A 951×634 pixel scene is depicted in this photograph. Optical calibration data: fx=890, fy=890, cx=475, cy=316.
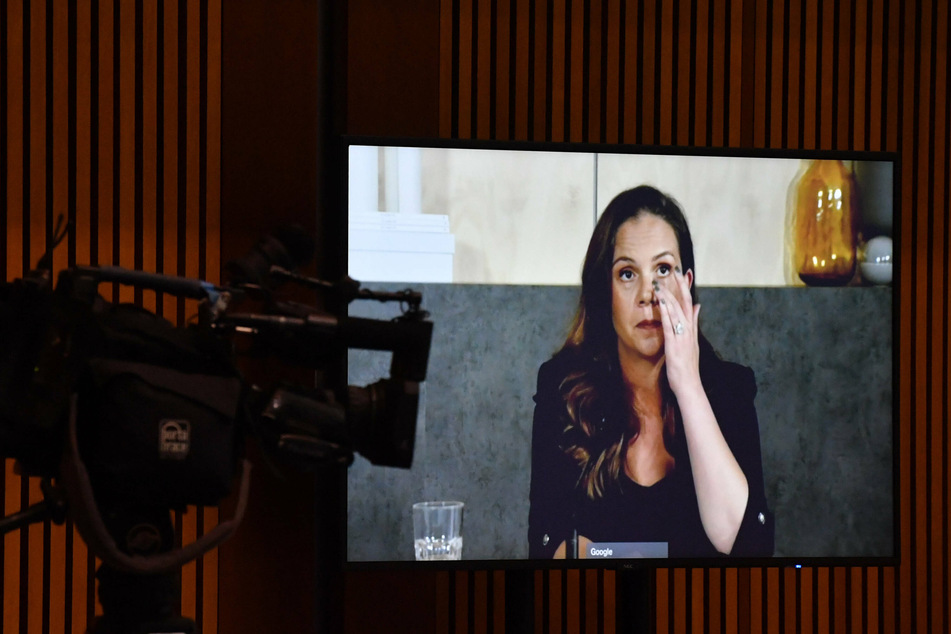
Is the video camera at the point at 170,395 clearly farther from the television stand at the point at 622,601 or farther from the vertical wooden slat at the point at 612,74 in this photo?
the vertical wooden slat at the point at 612,74

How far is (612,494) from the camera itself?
81.4 inches

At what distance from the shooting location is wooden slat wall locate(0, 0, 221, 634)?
2.20 metres

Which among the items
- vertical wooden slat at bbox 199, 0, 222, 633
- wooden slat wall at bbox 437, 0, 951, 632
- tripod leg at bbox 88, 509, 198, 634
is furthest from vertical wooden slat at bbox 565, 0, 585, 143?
tripod leg at bbox 88, 509, 198, 634

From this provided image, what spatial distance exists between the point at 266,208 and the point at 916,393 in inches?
73.0

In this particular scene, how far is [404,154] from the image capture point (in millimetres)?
2041

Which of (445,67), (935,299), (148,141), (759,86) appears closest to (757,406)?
(935,299)

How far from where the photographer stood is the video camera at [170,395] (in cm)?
96

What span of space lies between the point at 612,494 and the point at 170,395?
130 cm

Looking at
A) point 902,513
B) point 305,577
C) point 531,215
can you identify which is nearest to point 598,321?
point 531,215

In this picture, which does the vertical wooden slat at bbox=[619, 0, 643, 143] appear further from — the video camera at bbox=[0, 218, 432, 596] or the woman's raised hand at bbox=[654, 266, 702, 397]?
the video camera at bbox=[0, 218, 432, 596]

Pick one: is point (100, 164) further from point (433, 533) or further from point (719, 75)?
point (719, 75)

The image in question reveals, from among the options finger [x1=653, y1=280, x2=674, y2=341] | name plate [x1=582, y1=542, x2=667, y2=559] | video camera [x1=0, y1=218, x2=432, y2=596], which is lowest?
name plate [x1=582, y1=542, x2=667, y2=559]

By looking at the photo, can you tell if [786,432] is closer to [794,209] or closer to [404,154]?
[794,209]

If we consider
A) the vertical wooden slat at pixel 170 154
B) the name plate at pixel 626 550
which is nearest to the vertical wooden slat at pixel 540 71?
the vertical wooden slat at pixel 170 154
